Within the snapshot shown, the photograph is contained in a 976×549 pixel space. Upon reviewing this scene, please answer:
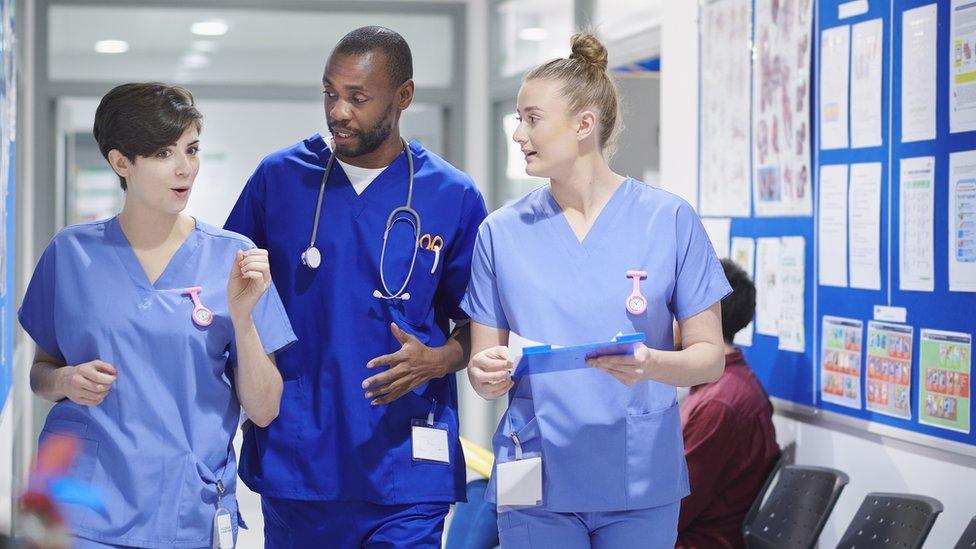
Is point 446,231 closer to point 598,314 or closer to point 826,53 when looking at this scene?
point 598,314

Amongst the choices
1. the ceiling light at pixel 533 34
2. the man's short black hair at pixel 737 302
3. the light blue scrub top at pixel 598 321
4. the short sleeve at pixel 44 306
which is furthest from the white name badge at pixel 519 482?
the ceiling light at pixel 533 34

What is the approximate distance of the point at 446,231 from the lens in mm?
2350

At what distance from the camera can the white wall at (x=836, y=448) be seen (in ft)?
8.99

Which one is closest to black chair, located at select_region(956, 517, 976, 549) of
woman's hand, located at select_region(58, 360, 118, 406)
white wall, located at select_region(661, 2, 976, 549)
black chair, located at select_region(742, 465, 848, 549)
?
white wall, located at select_region(661, 2, 976, 549)

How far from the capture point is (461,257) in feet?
7.80

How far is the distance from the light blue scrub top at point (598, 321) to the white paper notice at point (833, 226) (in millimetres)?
1152

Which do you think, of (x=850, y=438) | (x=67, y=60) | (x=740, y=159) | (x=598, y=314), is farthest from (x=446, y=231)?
(x=67, y=60)

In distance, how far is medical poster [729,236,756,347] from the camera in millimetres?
3695

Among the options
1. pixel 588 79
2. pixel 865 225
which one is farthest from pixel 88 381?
pixel 865 225

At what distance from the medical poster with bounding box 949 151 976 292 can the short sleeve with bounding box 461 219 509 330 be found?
3.80 feet

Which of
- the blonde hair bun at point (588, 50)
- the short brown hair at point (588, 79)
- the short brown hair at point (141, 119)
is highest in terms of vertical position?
the blonde hair bun at point (588, 50)

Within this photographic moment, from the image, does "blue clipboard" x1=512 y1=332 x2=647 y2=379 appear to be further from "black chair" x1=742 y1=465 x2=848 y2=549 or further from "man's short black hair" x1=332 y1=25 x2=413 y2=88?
"black chair" x1=742 y1=465 x2=848 y2=549

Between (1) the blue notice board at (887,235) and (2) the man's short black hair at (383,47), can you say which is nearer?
(2) the man's short black hair at (383,47)

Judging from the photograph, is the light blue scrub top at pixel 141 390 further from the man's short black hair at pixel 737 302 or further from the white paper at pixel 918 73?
the white paper at pixel 918 73
